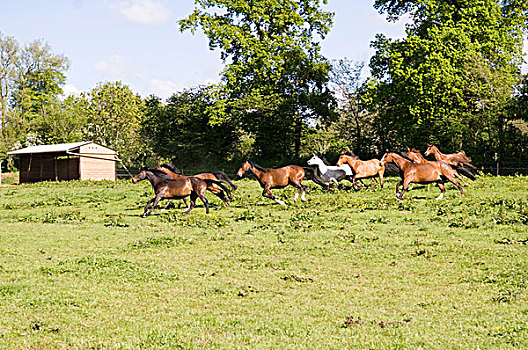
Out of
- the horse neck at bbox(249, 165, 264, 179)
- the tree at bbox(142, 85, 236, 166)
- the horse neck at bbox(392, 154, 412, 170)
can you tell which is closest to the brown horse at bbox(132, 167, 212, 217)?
the horse neck at bbox(249, 165, 264, 179)

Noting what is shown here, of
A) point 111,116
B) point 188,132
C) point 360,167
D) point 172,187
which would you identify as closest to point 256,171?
point 172,187

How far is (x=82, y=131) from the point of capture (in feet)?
252

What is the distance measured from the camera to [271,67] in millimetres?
49531

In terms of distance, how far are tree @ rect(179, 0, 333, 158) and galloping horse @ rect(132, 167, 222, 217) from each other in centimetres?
2824

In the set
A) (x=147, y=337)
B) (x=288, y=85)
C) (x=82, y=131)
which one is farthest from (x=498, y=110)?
(x=82, y=131)

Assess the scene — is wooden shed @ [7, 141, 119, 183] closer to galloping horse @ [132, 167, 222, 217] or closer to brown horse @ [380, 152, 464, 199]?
galloping horse @ [132, 167, 222, 217]

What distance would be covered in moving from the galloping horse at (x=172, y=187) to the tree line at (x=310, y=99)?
22.5m

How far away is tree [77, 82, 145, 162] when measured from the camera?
78181 millimetres

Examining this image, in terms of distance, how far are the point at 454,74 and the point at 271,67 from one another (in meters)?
17.0

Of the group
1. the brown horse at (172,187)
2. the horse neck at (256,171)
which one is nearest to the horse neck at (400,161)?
the horse neck at (256,171)

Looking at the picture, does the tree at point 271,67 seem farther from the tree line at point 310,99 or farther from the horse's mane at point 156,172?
the horse's mane at point 156,172

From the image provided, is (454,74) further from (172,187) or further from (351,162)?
(172,187)

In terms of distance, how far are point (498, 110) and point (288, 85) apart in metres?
19.5

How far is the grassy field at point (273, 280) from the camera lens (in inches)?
279
